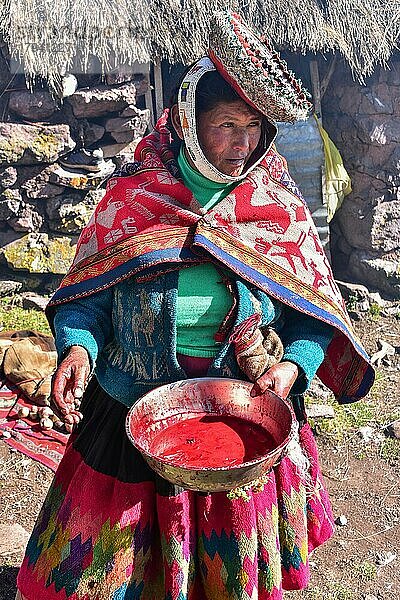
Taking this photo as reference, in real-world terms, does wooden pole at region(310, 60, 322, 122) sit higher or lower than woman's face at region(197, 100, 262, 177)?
lower

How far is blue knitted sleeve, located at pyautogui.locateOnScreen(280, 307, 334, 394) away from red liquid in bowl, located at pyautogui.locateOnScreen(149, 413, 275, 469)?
0.24 metres

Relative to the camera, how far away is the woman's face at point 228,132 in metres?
1.88

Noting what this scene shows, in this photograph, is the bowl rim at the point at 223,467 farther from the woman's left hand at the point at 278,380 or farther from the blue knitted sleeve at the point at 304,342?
the blue knitted sleeve at the point at 304,342

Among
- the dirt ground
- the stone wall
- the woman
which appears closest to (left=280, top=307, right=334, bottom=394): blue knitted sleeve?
the woman

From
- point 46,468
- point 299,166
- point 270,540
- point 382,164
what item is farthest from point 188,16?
point 270,540

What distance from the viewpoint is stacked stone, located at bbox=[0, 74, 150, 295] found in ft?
19.1

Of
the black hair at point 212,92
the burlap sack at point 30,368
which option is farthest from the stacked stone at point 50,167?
Result: the black hair at point 212,92

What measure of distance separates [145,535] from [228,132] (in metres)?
1.05

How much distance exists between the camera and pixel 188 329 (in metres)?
1.94

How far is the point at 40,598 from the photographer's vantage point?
1975mm

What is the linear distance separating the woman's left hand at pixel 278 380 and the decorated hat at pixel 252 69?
630 mm

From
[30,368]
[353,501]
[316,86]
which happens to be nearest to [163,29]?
[316,86]

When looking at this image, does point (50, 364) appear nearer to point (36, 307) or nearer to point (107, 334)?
point (36, 307)

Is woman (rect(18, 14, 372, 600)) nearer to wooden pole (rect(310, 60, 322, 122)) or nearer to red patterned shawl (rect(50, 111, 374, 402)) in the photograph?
red patterned shawl (rect(50, 111, 374, 402))
